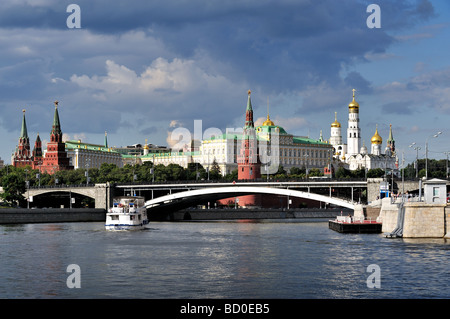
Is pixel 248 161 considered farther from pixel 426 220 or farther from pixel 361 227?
Result: pixel 426 220

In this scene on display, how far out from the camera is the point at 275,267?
38.2 meters

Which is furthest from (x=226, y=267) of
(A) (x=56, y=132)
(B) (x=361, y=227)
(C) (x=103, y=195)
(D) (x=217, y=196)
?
(A) (x=56, y=132)

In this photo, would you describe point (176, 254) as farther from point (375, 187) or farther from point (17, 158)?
point (17, 158)

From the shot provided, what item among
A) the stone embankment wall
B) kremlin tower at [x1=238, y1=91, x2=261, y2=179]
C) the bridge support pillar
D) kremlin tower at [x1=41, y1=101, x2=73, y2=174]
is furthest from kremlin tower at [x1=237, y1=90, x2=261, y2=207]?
kremlin tower at [x1=41, y1=101, x2=73, y2=174]

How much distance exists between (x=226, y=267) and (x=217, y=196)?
58.5 metres

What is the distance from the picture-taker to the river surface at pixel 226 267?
30.7 meters

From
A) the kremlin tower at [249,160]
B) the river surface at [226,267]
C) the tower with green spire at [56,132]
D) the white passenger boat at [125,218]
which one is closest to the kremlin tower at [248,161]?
the kremlin tower at [249,160]

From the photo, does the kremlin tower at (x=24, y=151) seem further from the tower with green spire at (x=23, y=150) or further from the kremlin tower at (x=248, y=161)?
the kremlin tower at (x=248, y=161)

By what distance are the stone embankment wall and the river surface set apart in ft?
79.6

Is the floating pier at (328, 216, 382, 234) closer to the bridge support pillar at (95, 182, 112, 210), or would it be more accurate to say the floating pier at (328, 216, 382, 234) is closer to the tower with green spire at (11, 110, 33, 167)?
the bridge support pillar at (95, 182, 112, 210)

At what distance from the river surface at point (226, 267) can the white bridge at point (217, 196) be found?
23.9 metres

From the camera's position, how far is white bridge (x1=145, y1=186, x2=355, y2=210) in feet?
266
